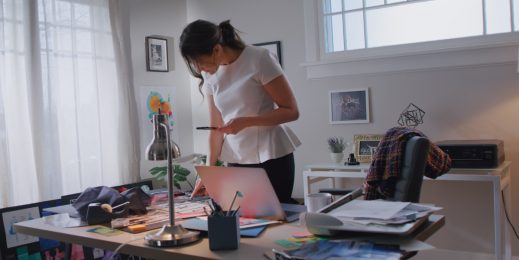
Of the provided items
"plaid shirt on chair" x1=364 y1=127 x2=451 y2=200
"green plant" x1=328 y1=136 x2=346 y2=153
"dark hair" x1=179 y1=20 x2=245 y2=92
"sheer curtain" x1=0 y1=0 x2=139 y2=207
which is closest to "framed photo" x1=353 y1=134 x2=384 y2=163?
"green plant" x1=328 y1=136 x2=346 y2=153

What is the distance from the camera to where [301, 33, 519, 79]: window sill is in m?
2.89

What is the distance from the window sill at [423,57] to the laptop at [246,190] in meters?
1.94

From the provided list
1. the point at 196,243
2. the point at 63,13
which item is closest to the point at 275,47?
the point at 63,13

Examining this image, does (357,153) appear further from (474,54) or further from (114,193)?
(114,193)

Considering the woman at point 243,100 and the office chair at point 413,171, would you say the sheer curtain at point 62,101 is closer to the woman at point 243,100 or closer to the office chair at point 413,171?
the woman at point 243,100

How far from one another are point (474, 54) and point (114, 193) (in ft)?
7.52

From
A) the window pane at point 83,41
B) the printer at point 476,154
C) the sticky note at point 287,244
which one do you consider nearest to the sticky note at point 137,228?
the sticky note at point 287,244

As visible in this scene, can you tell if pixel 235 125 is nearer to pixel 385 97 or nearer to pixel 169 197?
pixel 169 197

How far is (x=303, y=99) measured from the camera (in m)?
3.61

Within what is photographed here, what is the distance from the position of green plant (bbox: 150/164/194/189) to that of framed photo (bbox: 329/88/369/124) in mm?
1186

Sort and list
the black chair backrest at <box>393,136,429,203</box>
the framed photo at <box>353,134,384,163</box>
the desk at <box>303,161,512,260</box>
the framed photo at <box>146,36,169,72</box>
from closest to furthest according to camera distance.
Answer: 1. the black chair backrest at <box>393,136,429,203</box>
2. the desk at <box>303,161,512,260</box>
3. the framed photo at <box>353,134,384,163</box>
4. the framed photo at <box>146,36,169,72</box>

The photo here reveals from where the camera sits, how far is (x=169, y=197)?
4.40 feet

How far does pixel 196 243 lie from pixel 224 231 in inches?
5.2

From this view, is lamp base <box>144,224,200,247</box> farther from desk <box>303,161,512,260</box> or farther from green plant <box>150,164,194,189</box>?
green plant <box>150,164,194,189</box>
